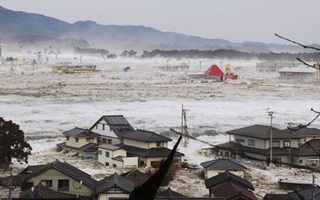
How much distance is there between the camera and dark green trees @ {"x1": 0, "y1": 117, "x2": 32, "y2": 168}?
12.2 metres

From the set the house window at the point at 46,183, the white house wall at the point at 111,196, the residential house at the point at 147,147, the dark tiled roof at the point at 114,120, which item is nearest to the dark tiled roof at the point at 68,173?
the house window at the point at 46,183

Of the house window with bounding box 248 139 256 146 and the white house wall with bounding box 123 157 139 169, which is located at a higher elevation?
the house window with bounding box 248 139 256 146

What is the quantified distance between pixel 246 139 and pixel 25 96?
19.1 m

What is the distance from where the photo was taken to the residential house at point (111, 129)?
15.6 meters

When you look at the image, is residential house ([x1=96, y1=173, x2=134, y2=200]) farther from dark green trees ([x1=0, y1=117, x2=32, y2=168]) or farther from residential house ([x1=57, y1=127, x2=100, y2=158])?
residential house ([x1=57, y1=127, x2=100, y2=158])

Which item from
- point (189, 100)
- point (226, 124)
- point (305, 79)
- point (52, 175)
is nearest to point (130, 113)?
point (226, 124)

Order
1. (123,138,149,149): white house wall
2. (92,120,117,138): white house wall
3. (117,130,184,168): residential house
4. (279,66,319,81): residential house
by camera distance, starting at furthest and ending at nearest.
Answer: (279,66,319,81): residential house → (92,120,117,138): white house wall → (123,138,149,149): white house wall → (117,130,184,168): residential house

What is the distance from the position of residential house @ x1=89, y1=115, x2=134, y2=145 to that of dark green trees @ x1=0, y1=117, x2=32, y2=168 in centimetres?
354

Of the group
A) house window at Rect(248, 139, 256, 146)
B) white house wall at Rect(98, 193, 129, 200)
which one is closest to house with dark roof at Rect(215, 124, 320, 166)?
house window at Rect(248, 139, 256, 146)

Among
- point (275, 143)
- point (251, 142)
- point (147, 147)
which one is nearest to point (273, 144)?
point (275, 143)

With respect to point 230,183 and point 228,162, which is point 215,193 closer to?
point 230,183

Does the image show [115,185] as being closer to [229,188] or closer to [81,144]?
[229,188]

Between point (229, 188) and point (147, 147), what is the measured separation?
16.5 ft

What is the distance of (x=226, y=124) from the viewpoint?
21.2 m
